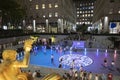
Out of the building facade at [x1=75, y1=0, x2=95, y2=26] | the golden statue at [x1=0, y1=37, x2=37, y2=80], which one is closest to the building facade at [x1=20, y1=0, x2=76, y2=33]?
the golden statue at [x1=0, y1=37, x2=37, y2=80]

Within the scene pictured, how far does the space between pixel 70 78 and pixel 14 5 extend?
1512 inches

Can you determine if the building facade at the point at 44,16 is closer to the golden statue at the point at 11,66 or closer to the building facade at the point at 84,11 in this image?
the golden statue at the point at 11,66

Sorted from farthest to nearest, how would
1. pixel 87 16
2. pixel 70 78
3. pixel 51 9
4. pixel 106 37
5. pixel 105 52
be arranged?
pixel 87 16 < pixel 51 9 < pixel 106 37 < pixel 105 52 < pixel 70 78

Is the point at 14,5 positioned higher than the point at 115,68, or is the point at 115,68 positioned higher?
the point at 14,5

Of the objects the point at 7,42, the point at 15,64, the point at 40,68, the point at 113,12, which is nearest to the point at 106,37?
the point at 113,12

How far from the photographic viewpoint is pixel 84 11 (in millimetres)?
157500

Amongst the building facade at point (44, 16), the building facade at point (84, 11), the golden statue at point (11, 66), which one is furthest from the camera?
the building facade at point (84, 11)

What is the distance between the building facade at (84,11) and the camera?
6107 inches

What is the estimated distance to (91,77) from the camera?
1944 cm

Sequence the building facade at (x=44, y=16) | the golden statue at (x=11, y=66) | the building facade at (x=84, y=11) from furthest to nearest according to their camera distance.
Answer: the building facade at (x=84, y=11) → the building facade at (x=44, y=16) → the golden statue at (x=11, y=66)

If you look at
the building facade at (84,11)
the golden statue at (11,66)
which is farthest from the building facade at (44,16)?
the building facade at (84,11)

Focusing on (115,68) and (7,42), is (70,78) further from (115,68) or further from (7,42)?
(7,42)

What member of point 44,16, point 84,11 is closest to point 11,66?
point 44,16

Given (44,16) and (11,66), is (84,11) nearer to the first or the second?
(44,16)
